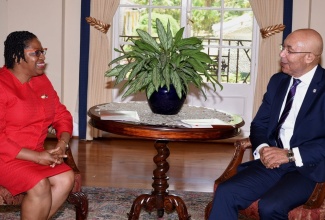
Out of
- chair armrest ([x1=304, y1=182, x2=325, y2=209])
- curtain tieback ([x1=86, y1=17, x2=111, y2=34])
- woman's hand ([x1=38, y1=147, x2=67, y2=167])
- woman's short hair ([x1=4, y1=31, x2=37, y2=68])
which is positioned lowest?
chair armrest ([x1=304, y1=182, x2=325, y2=209])

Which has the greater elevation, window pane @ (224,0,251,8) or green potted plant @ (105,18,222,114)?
window pane @ (224,0,251,8)

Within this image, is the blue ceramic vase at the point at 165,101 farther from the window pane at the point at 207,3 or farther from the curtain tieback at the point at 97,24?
the window pane at the point at 207,3

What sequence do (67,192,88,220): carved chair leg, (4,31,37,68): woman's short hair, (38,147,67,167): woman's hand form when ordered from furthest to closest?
(67,192,88,220): carved chair leg
(4,31,37,68): woman's short hair
(38,147,67,167): woman's hand

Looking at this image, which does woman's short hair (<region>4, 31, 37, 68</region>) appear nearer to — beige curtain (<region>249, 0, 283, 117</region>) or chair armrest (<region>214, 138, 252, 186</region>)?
chair armrest (<region>214, 138, 252, 186</region>)

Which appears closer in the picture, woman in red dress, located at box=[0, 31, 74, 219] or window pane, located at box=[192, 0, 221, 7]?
woman in red dress, located at box=[0, 31, 74, 219]

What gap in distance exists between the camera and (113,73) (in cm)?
399

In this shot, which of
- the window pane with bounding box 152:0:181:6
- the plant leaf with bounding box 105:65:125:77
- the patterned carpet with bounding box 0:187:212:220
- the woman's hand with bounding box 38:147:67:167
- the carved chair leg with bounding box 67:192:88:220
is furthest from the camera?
the window pane with bounding box 152:0:181:6

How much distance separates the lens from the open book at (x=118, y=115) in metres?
3.75

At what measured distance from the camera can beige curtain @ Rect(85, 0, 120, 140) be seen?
6953 mm

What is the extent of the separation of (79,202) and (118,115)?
0.60 meters

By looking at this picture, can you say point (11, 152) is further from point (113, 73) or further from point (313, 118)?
point (313, 118)

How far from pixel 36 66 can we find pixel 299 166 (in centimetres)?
164

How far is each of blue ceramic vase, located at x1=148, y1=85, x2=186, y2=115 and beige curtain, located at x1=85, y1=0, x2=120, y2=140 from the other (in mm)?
3170

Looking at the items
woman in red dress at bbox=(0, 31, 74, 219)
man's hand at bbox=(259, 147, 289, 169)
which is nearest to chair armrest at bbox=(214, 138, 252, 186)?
man's hand at bbox=(259, 147, 289, 169)
